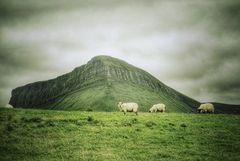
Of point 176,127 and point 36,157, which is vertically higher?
point 176,127

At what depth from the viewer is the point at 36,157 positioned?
752 inches

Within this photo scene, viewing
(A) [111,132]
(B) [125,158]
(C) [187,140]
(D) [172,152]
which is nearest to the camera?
(B) [125,158]

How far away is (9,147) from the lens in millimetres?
21031

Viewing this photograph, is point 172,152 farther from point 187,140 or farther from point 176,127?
point 176,127

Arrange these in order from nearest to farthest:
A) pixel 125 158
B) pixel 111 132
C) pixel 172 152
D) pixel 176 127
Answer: pixel 125 158 < pixel 172 152 < pixel 111 132 < pixel 176 127

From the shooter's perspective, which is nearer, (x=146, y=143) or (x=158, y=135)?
(x=146, y=143)

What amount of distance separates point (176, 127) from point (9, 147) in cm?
1657

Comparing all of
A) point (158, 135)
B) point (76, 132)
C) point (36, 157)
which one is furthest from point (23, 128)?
point (158, 135)

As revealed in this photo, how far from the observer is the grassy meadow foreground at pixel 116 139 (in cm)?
1984

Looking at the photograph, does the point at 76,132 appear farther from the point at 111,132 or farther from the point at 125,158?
the point at 125,158

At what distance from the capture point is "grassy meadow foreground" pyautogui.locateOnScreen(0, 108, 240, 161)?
1984 cm

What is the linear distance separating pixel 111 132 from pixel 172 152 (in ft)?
23.1

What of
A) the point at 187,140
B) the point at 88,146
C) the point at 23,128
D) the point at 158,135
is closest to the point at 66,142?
the point at 88,146

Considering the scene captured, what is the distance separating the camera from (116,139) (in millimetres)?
23734
